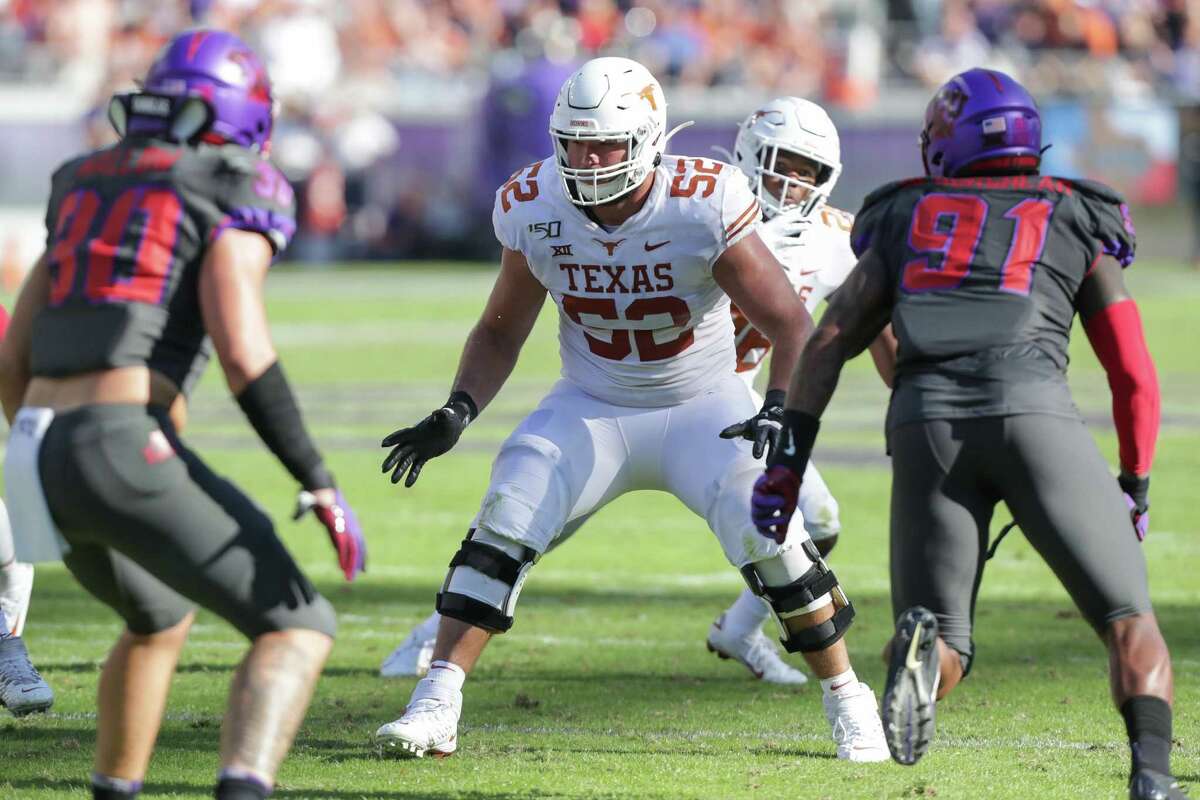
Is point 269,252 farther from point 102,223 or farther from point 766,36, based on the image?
point 766,36

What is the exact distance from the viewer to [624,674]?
579 cm

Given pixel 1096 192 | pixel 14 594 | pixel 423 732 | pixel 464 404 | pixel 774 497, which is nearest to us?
pixel 1096 192

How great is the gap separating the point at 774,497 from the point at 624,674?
1860 mm

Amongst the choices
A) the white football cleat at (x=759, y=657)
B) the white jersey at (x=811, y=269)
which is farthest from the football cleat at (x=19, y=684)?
the white jersey at (x=811, y=269)

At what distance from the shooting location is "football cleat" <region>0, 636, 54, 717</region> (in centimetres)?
502

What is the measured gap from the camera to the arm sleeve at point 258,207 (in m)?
3.54

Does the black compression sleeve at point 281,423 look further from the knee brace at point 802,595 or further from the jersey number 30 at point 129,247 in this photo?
the knee brace at point 802,595

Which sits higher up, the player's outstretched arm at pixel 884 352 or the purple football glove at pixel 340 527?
the purple football glove at pixel 340 527

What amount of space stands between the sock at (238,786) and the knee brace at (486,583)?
1.29m

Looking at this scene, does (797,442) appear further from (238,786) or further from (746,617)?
(746,617)

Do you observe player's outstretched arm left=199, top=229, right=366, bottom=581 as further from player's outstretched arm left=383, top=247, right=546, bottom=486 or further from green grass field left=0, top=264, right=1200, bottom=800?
player's outstretched arm left=383, top=247, right=546, bottom=486

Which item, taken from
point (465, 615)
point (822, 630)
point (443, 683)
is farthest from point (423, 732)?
point (822, 630)

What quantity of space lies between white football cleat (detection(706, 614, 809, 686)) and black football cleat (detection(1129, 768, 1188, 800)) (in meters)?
2.03

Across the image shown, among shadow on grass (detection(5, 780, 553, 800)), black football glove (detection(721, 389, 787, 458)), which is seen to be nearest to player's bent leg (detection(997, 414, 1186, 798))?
black football glove (detection(721, 389, 787, 458))
